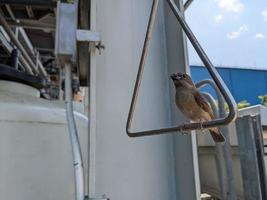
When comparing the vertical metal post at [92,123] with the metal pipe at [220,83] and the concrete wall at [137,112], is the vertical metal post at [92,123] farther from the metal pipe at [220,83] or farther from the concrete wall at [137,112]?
the metal pipe at [220,83]

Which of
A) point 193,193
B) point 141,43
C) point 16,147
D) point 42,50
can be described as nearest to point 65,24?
point 141,43

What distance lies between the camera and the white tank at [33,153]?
0.67 m

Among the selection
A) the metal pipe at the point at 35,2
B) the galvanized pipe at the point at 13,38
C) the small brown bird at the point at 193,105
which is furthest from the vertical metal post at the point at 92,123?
the galvanized pipe at the point at 13,38

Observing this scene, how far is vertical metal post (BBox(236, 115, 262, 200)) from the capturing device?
684mm

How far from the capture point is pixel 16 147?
69 centimetres

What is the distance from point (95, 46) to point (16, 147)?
A: 323 millimetres

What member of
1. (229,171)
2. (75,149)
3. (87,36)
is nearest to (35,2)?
(87,36)

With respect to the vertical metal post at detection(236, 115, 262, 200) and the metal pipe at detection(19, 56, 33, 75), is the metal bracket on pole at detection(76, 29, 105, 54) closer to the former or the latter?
the vertical metal post at detection(236, 115, 262, 200)

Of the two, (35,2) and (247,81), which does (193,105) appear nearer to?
(35,2)

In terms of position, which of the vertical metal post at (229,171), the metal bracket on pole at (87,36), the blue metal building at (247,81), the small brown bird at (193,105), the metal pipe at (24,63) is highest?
the blue metal building at (247,81)

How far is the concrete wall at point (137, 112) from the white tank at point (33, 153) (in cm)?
10

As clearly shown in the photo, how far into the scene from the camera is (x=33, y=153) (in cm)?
70

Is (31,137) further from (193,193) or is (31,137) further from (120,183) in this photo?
(193,193)

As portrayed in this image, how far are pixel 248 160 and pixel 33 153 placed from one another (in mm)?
558
